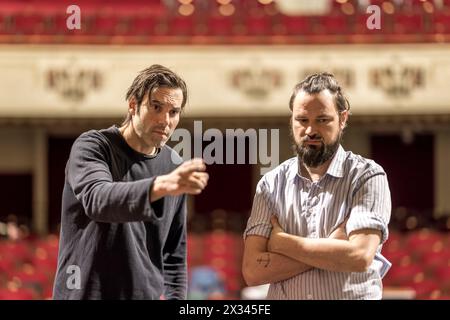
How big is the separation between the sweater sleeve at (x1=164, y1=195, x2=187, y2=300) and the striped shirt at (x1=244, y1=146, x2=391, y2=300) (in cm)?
8

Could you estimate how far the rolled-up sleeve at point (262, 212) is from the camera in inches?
38.9

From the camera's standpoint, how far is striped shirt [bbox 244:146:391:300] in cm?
96

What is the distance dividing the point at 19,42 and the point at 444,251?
225 cm

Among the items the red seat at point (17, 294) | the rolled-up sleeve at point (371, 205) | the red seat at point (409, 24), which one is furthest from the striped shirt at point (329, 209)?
the red seat at point (409, 24)

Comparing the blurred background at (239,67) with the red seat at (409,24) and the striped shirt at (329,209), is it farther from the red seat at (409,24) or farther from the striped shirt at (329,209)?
the striped shirt at (329,209)

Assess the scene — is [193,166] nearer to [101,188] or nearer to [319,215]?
[101,188]

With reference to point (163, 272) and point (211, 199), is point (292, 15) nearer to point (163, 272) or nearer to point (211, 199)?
point (211, 199)

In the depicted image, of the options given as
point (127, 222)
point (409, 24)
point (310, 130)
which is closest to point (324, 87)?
point (310, 130)

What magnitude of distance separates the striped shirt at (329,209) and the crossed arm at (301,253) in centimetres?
1

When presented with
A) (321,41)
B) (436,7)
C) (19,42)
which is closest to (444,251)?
(436,7)

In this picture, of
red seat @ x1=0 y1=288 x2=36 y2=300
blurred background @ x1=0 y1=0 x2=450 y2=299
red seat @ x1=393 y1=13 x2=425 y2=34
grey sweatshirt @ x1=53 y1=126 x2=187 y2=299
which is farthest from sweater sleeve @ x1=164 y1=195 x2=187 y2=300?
red seat @ x1=393 y1=13 x2=425 y2=34

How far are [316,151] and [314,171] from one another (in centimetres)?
4

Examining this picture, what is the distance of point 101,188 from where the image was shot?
2.85 ft

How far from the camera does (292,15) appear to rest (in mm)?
4336
